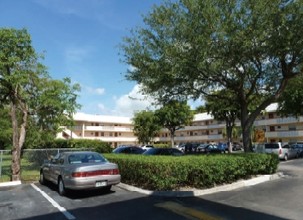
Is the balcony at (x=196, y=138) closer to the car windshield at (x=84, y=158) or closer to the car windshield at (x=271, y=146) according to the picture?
the car windshield at (x=271, y=146)

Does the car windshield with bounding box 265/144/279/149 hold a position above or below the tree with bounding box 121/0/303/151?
below

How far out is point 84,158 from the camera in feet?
40.4

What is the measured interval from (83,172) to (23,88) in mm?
9586

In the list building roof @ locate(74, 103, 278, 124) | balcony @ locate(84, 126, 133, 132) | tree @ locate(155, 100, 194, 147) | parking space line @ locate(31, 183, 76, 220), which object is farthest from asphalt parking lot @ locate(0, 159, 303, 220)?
balcony @ locate(84, 126, 133, 132)

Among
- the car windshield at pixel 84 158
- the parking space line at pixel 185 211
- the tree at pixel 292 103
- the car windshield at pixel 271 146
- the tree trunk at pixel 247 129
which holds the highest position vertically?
the tree at pixel 292 103

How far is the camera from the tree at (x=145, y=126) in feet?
200

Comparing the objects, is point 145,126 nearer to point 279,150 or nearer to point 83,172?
point 279,150

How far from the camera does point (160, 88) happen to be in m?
17.5

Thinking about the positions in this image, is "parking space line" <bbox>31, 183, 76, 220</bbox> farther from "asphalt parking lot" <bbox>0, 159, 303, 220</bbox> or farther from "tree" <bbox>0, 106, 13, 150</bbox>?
"tree" <bbox>0, 106, 13, 150</bbox>

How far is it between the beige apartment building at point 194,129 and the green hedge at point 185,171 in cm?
4861

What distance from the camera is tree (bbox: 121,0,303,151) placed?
46.2 ft

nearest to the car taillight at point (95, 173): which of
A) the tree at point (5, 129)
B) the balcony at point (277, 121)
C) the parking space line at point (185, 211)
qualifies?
the parking space line at point (185, 211)

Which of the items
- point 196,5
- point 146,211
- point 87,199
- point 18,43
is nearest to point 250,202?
point 146,211

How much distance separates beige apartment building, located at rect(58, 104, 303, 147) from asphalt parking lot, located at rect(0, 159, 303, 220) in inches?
1988
